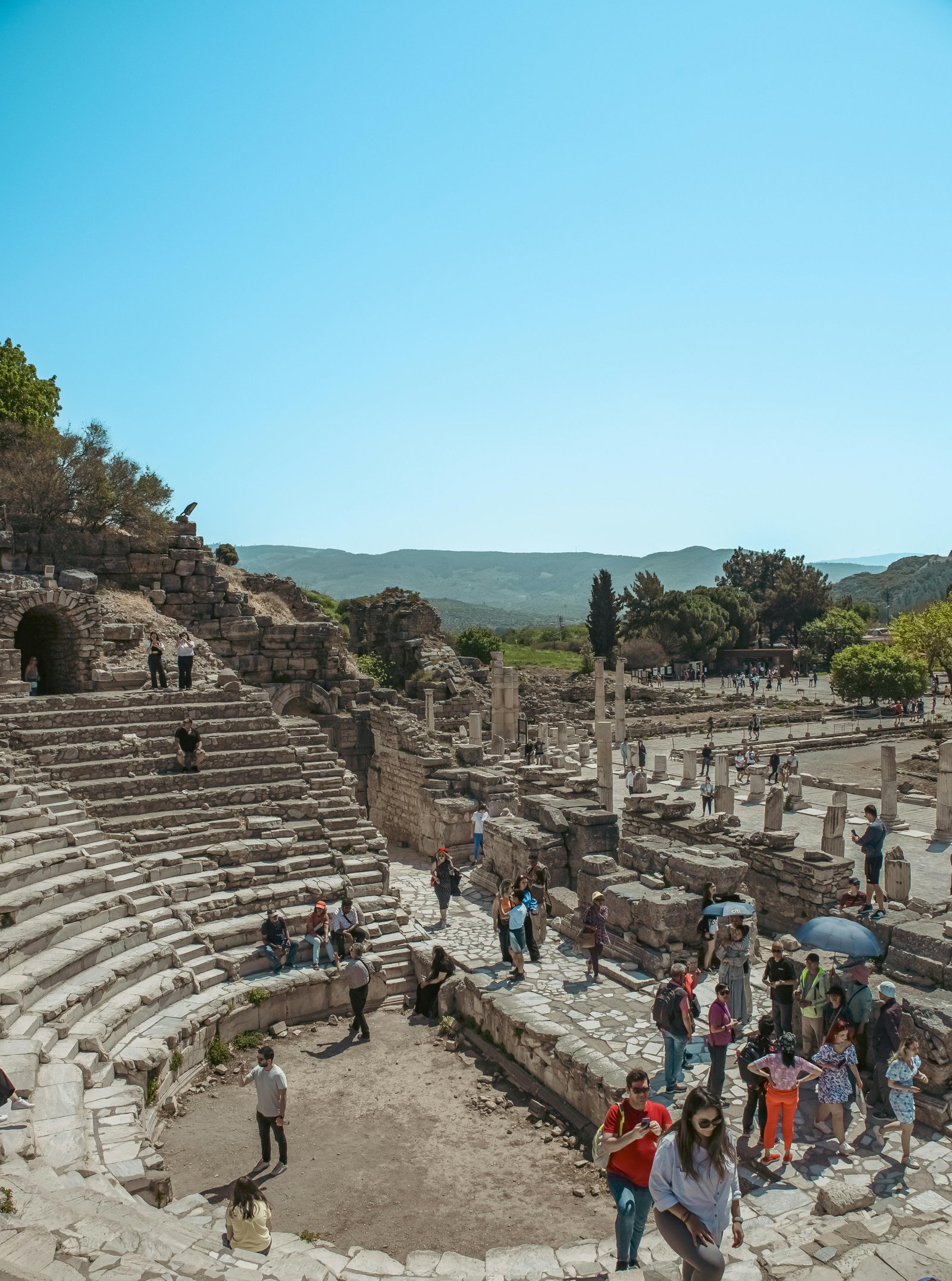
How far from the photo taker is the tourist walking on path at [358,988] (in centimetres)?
1077

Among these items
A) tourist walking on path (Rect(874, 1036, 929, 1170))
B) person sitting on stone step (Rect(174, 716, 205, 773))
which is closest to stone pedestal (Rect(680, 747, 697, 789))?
person sitting on stone step (Rect(174, 716, 205, 773))

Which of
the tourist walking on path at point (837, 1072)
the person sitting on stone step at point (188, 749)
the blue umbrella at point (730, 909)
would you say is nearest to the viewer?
the tourist walking on path at point (837, 1072)

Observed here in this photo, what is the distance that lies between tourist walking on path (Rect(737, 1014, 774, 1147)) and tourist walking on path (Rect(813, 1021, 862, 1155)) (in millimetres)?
446

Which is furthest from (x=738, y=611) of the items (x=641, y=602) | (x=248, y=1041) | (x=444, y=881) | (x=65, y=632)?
(x=248, y=1041)

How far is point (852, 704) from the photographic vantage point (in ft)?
159

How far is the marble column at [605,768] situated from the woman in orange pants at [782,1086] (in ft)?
44.2

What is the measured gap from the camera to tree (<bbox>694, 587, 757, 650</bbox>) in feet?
246

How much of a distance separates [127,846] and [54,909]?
2.09 meters

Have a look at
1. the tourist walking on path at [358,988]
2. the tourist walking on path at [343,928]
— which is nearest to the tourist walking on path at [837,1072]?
the tourist walking on path at [358,988]

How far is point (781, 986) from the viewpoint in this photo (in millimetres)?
8836

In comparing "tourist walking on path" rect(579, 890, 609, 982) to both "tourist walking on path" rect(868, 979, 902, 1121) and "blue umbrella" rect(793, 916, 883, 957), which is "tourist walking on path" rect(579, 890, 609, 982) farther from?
"tourist walking on path" rect(868, 979, 902, 1121)

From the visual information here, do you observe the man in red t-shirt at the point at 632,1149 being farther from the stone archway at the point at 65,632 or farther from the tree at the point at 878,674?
the tree at the point at 878,674

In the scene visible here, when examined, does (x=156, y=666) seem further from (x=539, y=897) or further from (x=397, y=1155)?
(x=397, y=1155)

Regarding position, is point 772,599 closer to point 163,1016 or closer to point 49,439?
point 49,439
